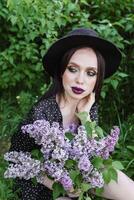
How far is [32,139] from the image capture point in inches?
95.0

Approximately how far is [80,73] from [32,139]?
1.34 feet

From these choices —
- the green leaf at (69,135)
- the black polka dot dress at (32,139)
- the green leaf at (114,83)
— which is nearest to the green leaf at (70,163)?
the green leaf at (69,135)

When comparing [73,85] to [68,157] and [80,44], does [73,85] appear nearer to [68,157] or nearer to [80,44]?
[80,44]

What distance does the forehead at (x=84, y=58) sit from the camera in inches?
90.5

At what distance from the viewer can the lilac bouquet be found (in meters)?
1.89

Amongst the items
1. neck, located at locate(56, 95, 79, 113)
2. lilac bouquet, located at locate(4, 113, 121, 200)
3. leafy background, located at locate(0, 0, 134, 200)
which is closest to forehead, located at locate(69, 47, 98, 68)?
neck, located at locate(56, 95, 79, 113)

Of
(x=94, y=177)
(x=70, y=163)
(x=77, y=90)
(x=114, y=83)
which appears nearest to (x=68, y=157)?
(x=70, y=163)

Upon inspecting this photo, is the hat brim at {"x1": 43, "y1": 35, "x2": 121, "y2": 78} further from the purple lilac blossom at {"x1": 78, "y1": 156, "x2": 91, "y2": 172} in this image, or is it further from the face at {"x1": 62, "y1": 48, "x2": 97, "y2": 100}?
the purple lilac blossom at {"x1": 78, "y1": 156, "x2": 91, "y2": 172}

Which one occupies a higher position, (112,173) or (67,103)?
(67,103)

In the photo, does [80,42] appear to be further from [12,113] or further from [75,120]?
[12,113]

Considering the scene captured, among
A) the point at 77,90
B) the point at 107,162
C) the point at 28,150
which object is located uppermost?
the point at 77,90

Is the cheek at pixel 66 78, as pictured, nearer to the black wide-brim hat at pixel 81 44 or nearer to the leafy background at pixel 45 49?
the black wide-brim hat at pixel 81 44

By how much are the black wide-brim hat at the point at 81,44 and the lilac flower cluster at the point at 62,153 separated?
0.51 metres

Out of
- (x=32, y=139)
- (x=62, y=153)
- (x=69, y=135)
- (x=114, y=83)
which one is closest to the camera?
(x=62, y=153)
